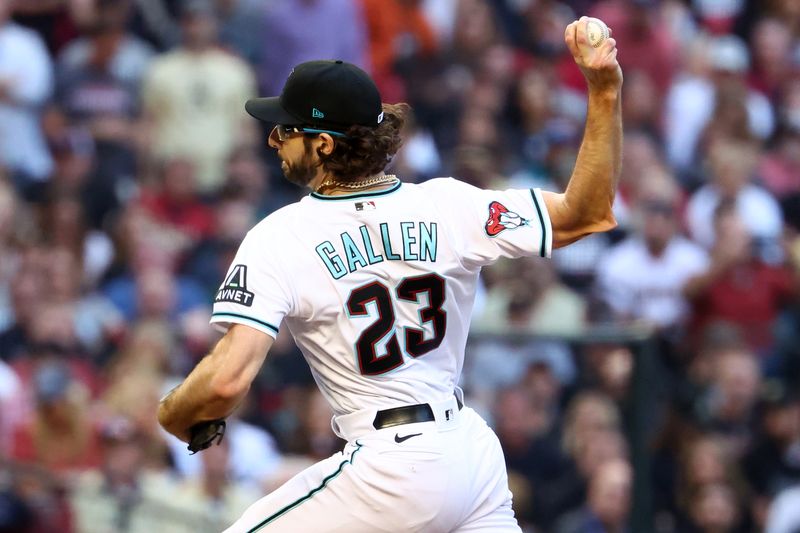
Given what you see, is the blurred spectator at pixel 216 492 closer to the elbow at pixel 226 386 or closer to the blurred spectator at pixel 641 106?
the elbow at pixel 226 386

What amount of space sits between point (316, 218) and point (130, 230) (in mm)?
5313

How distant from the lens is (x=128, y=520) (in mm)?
6922

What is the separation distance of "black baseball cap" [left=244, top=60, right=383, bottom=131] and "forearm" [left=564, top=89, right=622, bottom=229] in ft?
1.84

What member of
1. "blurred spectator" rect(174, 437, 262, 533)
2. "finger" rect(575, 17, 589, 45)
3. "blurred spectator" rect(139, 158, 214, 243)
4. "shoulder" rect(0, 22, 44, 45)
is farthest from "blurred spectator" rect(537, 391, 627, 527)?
"shoulder" rect(0, 22, 44, 45)

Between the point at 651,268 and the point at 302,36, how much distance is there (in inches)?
117

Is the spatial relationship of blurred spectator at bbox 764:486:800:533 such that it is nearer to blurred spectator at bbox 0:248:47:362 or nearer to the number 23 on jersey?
blurred spectator at bbox 0:248:47:362

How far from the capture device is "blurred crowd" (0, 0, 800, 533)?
23.6ft

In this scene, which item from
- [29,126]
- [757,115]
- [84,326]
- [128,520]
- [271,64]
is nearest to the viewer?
[128,520]

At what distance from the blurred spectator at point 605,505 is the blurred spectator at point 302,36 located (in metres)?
4.09

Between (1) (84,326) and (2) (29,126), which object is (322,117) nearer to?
(1) (84,326)

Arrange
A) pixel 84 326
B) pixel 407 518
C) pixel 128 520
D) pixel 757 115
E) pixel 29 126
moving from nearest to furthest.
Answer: pixel 407 518, pixel 128 520, pixel 84 326, pixel 29 126, pixel 757 115

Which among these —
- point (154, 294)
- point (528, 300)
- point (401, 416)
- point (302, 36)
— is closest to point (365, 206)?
point (401, 416)

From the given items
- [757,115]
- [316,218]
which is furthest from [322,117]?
[757,115]

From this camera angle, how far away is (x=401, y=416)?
12.4ft
